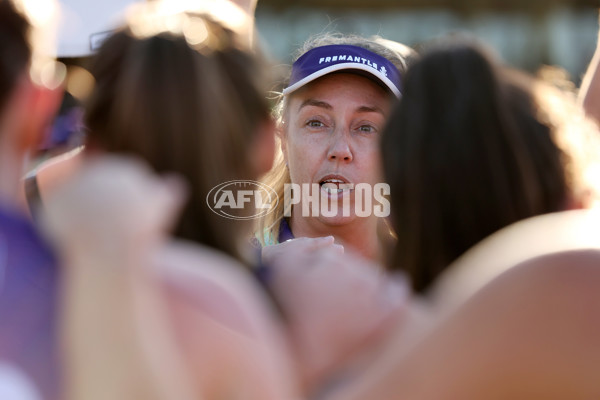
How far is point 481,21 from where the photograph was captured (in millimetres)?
10031

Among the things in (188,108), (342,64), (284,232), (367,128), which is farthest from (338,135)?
(188,108)

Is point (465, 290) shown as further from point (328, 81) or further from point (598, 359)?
point (328, 81)

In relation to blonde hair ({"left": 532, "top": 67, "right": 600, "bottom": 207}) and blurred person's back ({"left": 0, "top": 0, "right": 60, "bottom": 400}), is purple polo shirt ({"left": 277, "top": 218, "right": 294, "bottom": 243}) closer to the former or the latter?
blonde hair ({"left": 532, "top": 67, "right": 600, "bottom": 207})

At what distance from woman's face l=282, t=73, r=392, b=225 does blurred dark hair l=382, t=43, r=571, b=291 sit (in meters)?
1.48

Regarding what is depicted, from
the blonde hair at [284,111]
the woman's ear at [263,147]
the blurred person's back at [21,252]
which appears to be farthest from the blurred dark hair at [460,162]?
the blonde hair at [284,111]

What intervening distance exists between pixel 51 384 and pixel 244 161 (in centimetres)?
49

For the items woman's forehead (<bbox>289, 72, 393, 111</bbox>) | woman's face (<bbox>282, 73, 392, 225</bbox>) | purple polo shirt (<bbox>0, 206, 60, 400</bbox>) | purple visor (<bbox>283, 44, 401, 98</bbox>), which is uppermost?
purple visor (<bbox>283, 44, 401, 98</bbox>)

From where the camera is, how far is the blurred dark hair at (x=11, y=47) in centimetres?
140

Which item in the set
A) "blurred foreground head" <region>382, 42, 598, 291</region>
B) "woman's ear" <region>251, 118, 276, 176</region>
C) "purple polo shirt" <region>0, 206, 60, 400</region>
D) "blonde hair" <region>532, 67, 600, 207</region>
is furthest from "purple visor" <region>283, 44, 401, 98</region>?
"purple polo shirt" <region>0, 206, 60, 400</region>

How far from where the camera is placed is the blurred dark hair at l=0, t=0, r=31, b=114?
1.40 meters

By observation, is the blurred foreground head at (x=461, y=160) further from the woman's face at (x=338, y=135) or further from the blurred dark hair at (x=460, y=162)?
the woman's face at (x=338, y=135)

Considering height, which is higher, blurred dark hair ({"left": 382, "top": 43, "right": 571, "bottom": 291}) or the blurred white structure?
the blurred white structure

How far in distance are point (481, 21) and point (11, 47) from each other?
915 centimetres

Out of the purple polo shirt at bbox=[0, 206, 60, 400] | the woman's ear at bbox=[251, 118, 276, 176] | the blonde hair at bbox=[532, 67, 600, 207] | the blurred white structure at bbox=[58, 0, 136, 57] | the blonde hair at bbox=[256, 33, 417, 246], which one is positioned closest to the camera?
the purple polo shirt at bbox=[0, 206, 60, 400]
